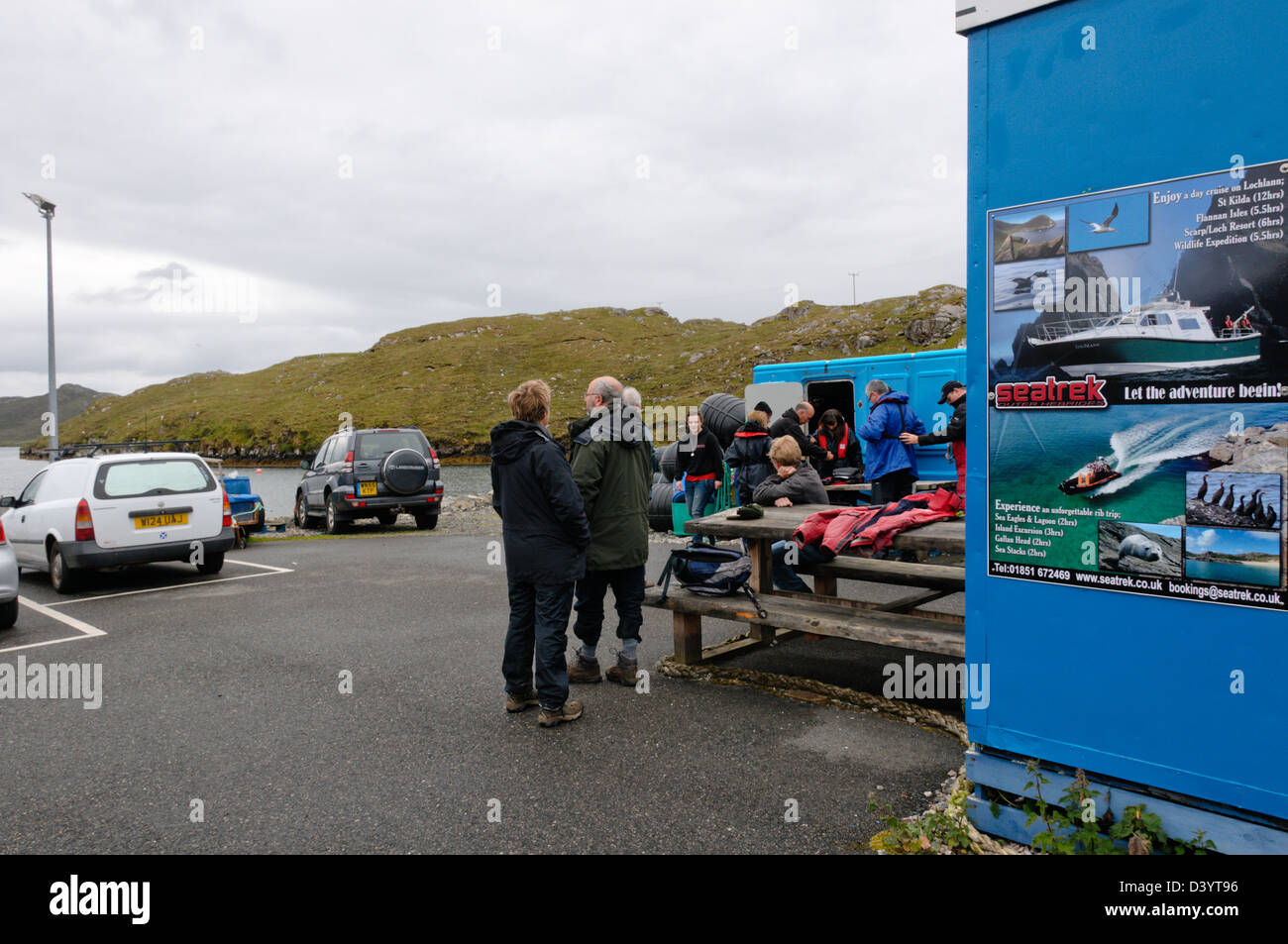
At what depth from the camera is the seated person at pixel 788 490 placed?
696cm

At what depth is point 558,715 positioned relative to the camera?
197 inches

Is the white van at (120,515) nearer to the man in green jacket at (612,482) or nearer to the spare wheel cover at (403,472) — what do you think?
the spare wheel cover at (403,472)

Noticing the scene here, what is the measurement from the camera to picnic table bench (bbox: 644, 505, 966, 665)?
4.90 metres

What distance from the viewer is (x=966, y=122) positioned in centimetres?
323

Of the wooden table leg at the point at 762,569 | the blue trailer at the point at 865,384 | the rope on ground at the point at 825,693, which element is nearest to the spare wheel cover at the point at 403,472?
the blue trailer at the point at 865,384

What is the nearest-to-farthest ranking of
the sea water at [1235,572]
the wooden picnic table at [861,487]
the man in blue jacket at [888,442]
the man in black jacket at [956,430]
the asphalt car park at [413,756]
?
the sea water at [1235,572] → the asphalt car park at [413,756] → the man in black jacket at [956,430] → the man in blue jacket at [888,442] → the wooden picnic table at [861,487]

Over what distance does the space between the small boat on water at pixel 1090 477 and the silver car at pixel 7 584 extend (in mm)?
9372

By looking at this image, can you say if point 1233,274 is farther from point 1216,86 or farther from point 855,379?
point 855,379

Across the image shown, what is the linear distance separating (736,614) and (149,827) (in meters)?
3.49

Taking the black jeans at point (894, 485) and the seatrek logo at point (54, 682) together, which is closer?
the seatrek logo at point (54, 682)

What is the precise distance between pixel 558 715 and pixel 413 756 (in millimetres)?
890

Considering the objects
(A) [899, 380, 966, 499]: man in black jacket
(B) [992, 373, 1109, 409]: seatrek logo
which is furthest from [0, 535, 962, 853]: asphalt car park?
(A) [899, 380, 966, 499]: man in black jacket

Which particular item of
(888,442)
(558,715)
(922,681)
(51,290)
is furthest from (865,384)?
(51,290)
